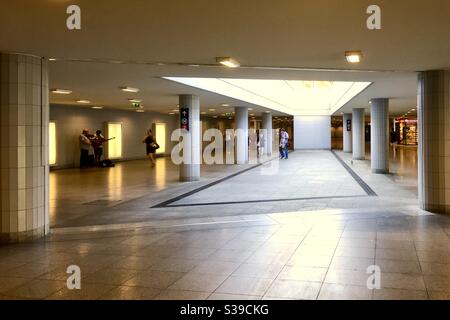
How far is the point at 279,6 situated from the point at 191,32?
Answer: 4.86 ft

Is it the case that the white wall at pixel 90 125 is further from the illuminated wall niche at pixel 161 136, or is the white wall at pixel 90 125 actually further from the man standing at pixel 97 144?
the man standing at pixel 97 144

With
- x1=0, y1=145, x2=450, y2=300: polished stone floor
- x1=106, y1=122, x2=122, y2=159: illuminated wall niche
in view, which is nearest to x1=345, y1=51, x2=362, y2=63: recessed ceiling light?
x1=0, y1=145, x2=450, y2=300: polished stone floor

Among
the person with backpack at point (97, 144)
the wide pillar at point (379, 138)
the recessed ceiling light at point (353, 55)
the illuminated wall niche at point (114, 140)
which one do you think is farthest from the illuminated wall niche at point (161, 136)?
the recessed ceiling light at point (353, 55)

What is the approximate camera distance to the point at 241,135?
23469 millimetres

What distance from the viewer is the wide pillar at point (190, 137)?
48.0 feet

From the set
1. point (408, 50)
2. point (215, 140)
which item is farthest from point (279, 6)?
point (215, 140)

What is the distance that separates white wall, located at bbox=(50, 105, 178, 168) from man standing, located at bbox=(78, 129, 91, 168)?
56cm

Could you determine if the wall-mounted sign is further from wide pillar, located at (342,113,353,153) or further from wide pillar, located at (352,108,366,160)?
wide pillar, located at (342,113,353,153)

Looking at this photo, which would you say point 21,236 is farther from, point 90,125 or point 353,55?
point 90,125

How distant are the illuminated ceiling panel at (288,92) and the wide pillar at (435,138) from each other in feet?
10.7

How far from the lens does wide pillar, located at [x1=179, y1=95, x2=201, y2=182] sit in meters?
14.6

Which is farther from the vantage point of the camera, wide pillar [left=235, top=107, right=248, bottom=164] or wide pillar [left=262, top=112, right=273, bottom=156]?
wide pillar [left=262, top=112, right=273, bottom=156]

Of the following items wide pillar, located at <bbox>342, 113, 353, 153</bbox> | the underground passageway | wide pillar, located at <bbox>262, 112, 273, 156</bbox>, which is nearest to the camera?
the underground passageway

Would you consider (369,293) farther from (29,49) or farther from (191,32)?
(29,49)
